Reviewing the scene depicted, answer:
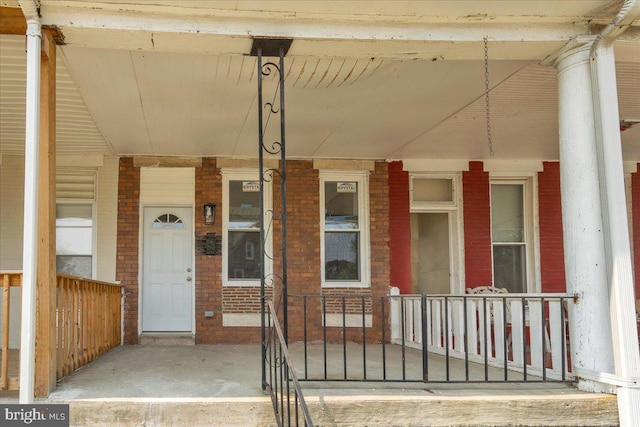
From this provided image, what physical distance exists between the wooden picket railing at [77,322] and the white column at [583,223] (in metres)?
4.55

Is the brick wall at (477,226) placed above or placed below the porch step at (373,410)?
above

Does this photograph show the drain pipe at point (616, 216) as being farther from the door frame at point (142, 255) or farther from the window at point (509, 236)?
the door frame at point (142, 255)

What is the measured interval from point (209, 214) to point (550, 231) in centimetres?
571

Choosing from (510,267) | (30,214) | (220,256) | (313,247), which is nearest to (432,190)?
(510,267)

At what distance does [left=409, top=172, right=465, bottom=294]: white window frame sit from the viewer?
9344 mm

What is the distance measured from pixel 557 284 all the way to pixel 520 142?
8.65ft

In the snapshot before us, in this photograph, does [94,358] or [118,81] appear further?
[94,358]

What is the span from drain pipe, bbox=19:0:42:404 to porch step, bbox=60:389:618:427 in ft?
1.47

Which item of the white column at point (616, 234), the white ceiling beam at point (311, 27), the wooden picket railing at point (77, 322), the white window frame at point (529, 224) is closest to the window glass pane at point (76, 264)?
the wooden picket railing at point (77, 322)

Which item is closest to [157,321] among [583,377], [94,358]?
[94,358]

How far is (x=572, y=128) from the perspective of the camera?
16.2 feet

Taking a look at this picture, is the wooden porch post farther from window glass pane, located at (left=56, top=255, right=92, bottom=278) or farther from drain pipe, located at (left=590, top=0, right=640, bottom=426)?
drain pipe, located at (left=590, top=0, right=640, bottom=426)

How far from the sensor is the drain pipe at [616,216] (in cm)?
450

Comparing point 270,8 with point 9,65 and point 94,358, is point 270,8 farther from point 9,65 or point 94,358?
point 94,358
